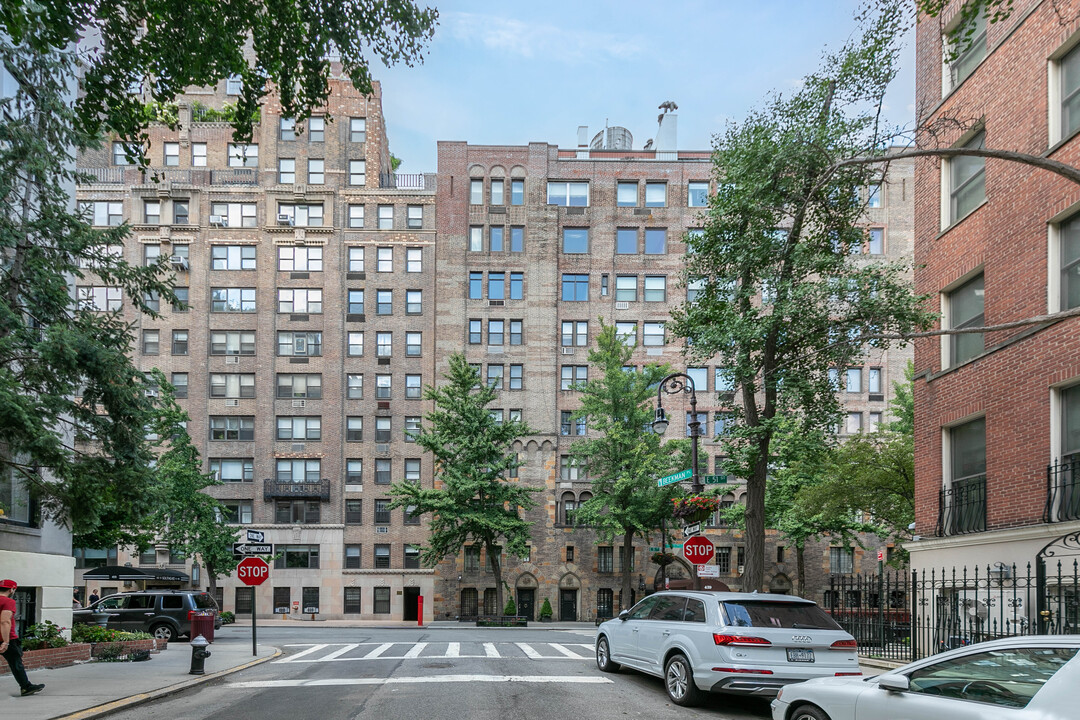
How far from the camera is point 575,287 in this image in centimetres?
5322

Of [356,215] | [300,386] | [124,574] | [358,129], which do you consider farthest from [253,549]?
[358,129]

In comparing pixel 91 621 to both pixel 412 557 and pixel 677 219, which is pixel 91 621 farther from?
pixel 677 219

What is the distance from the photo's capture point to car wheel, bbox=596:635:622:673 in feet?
50.4

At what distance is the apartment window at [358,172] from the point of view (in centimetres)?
5481

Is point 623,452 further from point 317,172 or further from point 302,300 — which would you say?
point 317,172

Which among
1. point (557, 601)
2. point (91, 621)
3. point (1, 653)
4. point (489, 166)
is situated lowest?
point (557, 601)

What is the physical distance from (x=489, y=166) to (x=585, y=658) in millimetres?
39571

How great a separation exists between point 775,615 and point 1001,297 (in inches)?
330

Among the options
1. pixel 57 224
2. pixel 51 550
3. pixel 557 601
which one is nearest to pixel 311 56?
pixel 57 224

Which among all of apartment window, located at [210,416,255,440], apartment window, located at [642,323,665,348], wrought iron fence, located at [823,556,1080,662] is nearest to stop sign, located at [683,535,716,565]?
wrought iron fence, located at [823,556,1080,662]

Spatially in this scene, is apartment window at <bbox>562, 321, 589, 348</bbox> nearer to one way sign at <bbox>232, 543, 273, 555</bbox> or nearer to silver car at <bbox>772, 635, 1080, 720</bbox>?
one way sign at <bbox>232, 543, 273, 555</bbox>

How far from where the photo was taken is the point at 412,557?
51906 millimetres

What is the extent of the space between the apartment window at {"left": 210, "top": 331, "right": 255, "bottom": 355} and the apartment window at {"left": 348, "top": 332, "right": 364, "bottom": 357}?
5951mm

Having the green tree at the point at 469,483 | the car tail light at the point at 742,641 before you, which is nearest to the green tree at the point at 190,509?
the green tree at the point at 469,483
